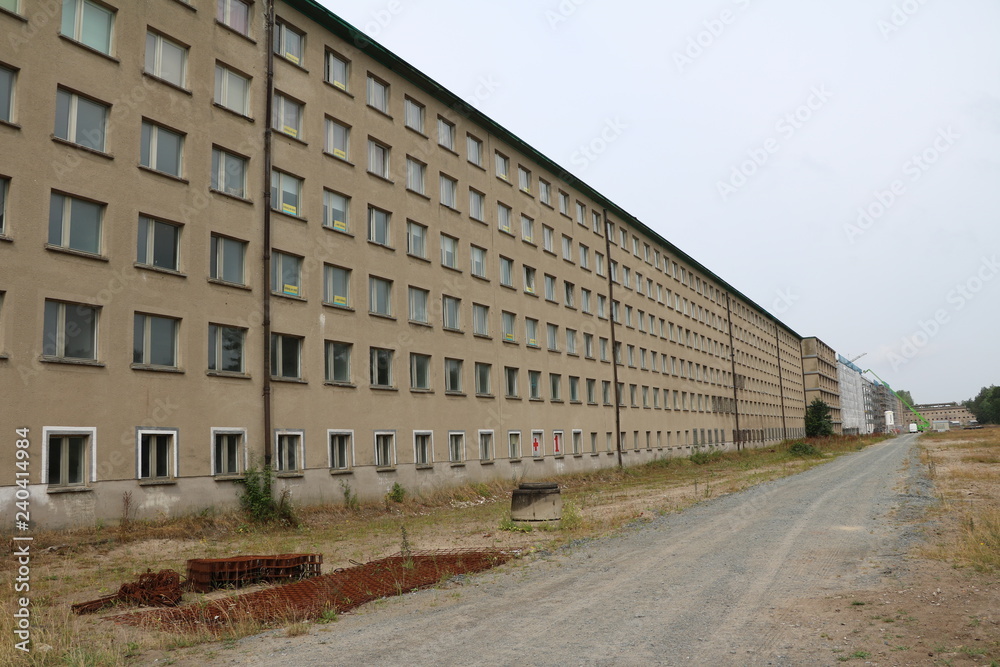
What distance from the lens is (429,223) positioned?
3055 centimetres

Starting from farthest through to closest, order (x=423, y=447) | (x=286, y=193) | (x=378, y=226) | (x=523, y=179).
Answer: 1. (x=523, y=179)
2. (x=423, y=447)
3. (x=378, y=226)
4. (x=286, y=193)

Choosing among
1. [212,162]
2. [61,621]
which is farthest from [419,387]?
[61,621]

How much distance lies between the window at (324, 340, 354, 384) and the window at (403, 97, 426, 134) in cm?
1047

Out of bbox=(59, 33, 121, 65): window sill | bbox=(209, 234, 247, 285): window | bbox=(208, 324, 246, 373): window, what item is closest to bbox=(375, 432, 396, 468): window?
bbox=(208, 324, 246, 373): window

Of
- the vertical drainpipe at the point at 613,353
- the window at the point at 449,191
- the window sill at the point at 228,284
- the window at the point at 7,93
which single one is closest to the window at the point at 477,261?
the window at the point at 449,191

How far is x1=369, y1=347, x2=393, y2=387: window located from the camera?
26500 millimetres

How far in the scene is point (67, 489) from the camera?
53.5 ft

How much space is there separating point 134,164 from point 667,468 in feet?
123

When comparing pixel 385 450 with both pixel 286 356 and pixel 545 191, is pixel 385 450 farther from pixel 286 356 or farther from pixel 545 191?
pixel 545 191

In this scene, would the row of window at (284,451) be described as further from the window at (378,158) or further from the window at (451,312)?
the window at (378,158)

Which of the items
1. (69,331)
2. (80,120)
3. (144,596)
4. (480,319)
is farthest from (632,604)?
(480,319)

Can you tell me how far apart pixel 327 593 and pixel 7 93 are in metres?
14.5

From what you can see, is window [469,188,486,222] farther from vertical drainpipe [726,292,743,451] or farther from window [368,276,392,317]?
vertical drainpipe [726,292,743,451]

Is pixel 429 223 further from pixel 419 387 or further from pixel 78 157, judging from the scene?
pixel 78 157
